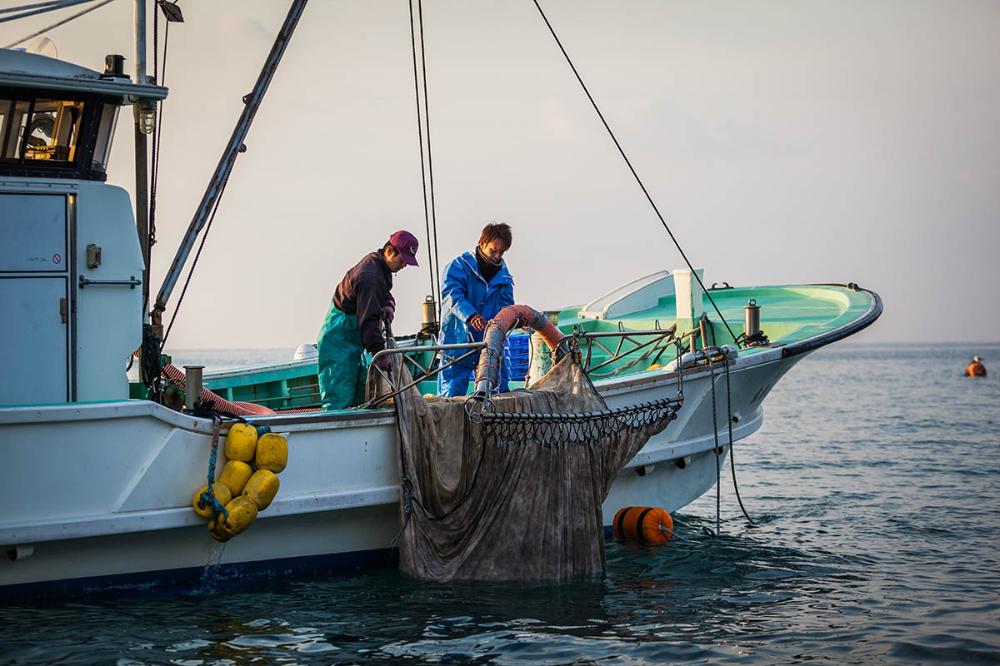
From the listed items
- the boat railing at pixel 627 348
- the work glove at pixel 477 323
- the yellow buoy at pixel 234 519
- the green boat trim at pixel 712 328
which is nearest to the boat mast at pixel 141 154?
the yellow buoy at pixel 234 519

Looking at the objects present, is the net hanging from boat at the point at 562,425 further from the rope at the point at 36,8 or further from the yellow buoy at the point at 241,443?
the rope at the point at 36,8

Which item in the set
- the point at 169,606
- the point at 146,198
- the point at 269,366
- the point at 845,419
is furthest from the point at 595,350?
the point at 845,419

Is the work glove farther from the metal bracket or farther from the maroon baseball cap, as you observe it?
the metal bracket

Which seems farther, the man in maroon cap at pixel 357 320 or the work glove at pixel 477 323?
the work glove at pixel 477 323

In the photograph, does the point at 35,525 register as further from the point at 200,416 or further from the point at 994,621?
the point at 994,621

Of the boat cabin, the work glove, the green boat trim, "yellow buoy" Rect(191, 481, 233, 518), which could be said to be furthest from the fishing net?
the boat cabin

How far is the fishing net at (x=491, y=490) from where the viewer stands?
8.44 metres

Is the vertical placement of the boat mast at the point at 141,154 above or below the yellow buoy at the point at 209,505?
above

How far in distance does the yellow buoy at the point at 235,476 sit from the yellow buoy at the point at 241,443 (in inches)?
2.1

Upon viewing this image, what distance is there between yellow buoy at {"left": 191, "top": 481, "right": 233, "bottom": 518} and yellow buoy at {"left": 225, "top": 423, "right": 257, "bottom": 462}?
0.21m

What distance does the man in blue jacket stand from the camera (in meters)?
9.43

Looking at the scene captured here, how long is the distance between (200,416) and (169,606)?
4.15 ft

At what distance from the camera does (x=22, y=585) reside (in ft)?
25.0

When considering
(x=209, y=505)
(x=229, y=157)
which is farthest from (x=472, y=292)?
(x=209, y=505)
